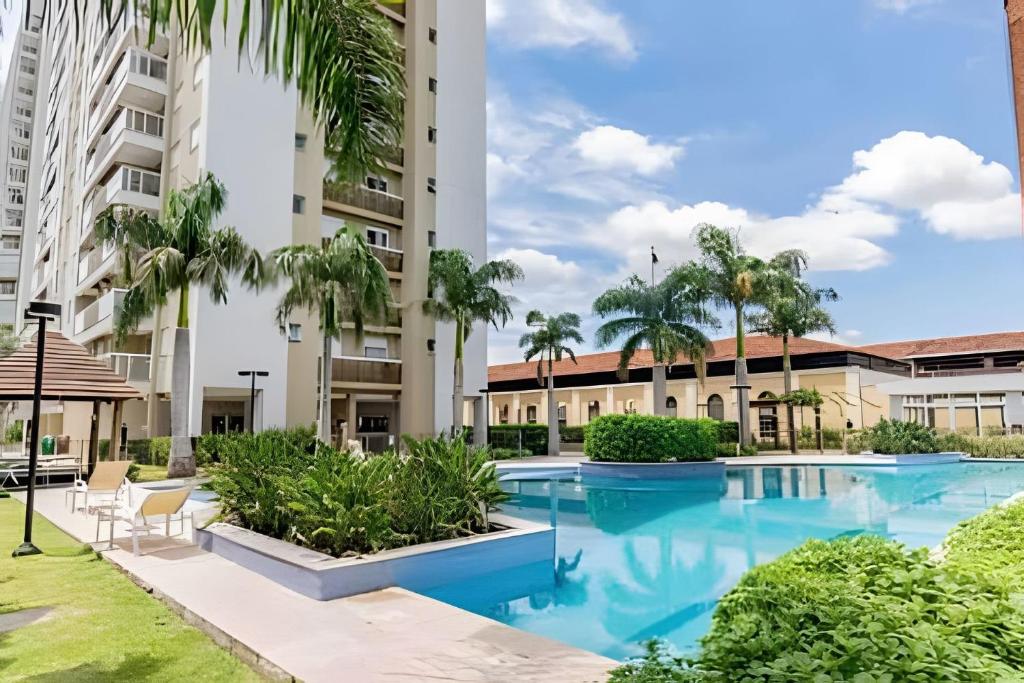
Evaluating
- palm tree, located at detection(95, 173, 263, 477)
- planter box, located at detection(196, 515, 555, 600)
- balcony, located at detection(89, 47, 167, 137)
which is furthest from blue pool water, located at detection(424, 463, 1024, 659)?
balcony, located at detection(89, 47, 167, 137)

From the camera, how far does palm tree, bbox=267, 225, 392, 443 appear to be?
22812 mm

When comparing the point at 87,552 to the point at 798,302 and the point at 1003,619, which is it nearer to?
the point at 1003,619

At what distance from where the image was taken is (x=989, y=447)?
30.7 metres

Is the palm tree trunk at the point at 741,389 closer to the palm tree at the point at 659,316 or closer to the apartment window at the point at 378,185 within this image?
the palm tree at the point at 659,316

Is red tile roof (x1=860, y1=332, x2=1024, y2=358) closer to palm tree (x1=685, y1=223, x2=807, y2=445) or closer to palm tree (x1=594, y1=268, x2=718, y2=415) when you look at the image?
palm tree (x1=685, y1=223, x2=807, y2=445)

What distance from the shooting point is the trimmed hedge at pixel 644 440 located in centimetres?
2352

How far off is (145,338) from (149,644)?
85.8 feet

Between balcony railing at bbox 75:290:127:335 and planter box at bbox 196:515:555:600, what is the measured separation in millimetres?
20159

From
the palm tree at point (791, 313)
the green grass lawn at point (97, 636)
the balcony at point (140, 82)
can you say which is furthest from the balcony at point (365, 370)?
the green grass lawn at point (97, 636)

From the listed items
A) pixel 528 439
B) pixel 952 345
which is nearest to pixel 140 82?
pixel 528 439

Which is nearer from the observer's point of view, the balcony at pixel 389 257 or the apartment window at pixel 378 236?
the balcony at pixel 389 257

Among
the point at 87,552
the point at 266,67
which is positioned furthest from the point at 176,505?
the point at 266,67

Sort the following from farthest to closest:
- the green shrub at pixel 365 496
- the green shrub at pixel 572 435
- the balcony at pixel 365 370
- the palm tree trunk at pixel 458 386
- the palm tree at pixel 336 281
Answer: the green shrub at pixel 572 435
the palm tree trunk at pixel 458 386
the balcony at pixel 365 370
the palm tree at pixel 336 281
the green shrub at pixel 365 496

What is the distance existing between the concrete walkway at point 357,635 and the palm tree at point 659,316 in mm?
26298
